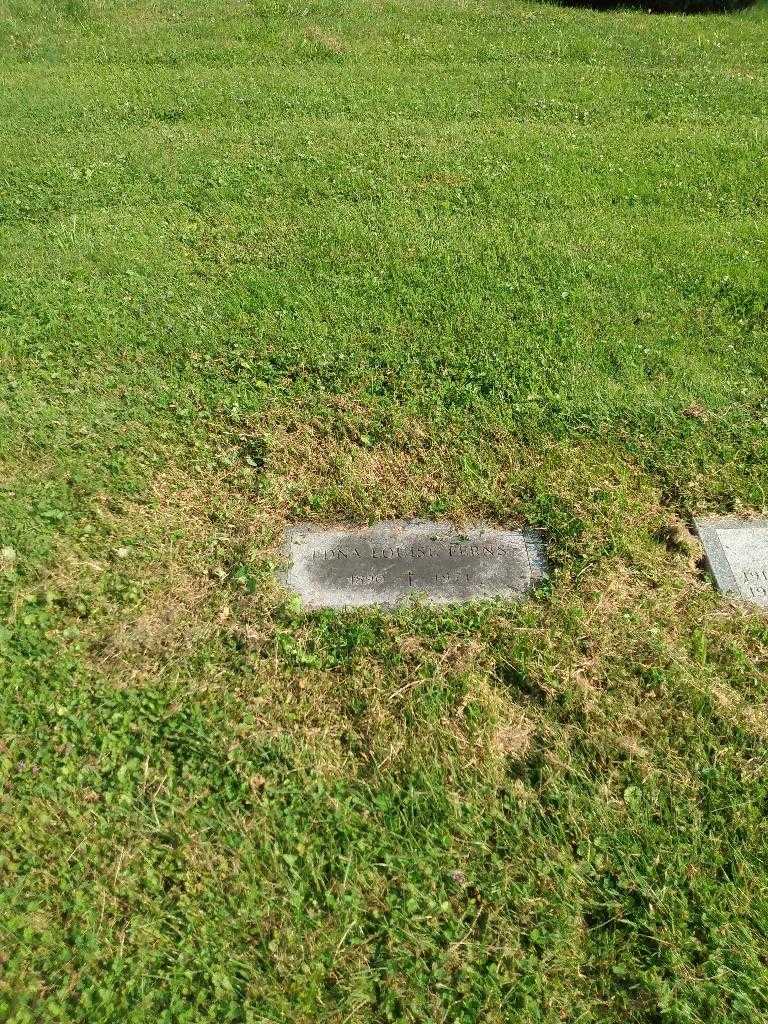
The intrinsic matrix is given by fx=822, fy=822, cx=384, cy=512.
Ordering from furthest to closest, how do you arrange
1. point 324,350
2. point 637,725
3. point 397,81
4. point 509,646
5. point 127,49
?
point 127,49, point 397,81, point 324,350, point 509,646, point 637,725

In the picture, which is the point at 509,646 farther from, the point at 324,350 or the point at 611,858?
the point at 324,350

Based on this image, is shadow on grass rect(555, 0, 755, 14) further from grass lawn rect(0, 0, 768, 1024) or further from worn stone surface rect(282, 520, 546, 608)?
worn stone surface rect(282, 520, 546, 608)

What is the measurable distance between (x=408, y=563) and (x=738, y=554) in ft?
5.47

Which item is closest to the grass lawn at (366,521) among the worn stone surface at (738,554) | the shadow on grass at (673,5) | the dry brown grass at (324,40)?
the worn stone surface at (738,554)

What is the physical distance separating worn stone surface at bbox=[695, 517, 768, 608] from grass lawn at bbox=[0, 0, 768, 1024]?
0.33ft

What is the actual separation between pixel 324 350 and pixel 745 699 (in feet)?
10.7

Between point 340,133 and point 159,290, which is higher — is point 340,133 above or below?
above

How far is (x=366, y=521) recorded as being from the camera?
172 inches

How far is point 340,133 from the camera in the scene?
7902 millimetres

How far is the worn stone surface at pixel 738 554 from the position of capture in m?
4.00

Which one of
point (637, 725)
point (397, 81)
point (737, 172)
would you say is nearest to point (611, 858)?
point (637, 725)

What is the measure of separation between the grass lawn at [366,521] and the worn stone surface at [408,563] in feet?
0.36

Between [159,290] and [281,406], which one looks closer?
[281,406]

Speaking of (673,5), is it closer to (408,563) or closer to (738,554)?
(738,554)
